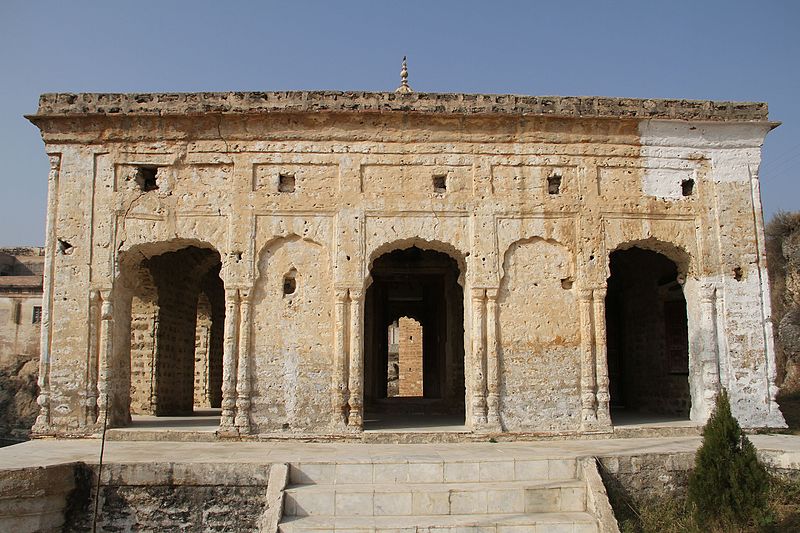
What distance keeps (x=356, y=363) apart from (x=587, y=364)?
3776 mm

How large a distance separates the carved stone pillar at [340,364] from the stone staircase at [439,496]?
256 cm

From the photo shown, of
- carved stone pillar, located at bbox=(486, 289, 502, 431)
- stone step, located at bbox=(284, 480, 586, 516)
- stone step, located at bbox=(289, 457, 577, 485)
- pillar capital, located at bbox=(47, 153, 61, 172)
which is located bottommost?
stone step, located at bbox=(284, 480, 586, 516)

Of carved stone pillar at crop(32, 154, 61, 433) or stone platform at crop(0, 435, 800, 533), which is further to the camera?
carved stone pillar at crop(32, 154, 61, 433)

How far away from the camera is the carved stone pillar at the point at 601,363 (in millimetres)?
11422

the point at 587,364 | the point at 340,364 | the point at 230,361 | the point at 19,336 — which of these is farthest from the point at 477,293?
the point at 19,336

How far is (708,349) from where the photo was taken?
11914 millimetres

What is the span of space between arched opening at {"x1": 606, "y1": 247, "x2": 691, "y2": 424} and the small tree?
4.51 m

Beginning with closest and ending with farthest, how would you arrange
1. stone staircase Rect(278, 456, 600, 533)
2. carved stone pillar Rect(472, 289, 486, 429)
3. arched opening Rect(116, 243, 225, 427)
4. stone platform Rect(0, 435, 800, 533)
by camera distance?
1. stone staircase Rect(278, 456, 600, 533)
2. stone platform Rect(0, 435, 800, 533)
3. carved stone pillar Rect(472, 289, 486, 429)
4. arched opening Rect(116, 243, 225, 427)

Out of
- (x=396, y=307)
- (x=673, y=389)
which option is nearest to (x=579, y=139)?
(x=673, y=389)

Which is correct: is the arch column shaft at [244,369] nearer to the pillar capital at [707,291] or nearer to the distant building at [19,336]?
the pillar capital at [707,291]

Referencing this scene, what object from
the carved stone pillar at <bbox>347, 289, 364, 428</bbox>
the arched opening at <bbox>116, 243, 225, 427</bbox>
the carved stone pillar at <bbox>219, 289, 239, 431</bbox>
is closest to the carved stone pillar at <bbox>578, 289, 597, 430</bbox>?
the carved stone pillar at <bbox>347, 289, 364, 428</bbox>

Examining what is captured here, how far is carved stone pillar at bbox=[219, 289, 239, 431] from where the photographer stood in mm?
11242

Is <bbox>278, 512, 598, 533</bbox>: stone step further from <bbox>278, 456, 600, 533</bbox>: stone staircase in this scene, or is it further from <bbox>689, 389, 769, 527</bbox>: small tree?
<bbox>689, 389, 769, 527</bbox>: small tree

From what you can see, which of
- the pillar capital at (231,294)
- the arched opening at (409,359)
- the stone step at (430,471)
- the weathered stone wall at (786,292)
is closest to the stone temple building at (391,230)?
the pillar capital at (231,294)
